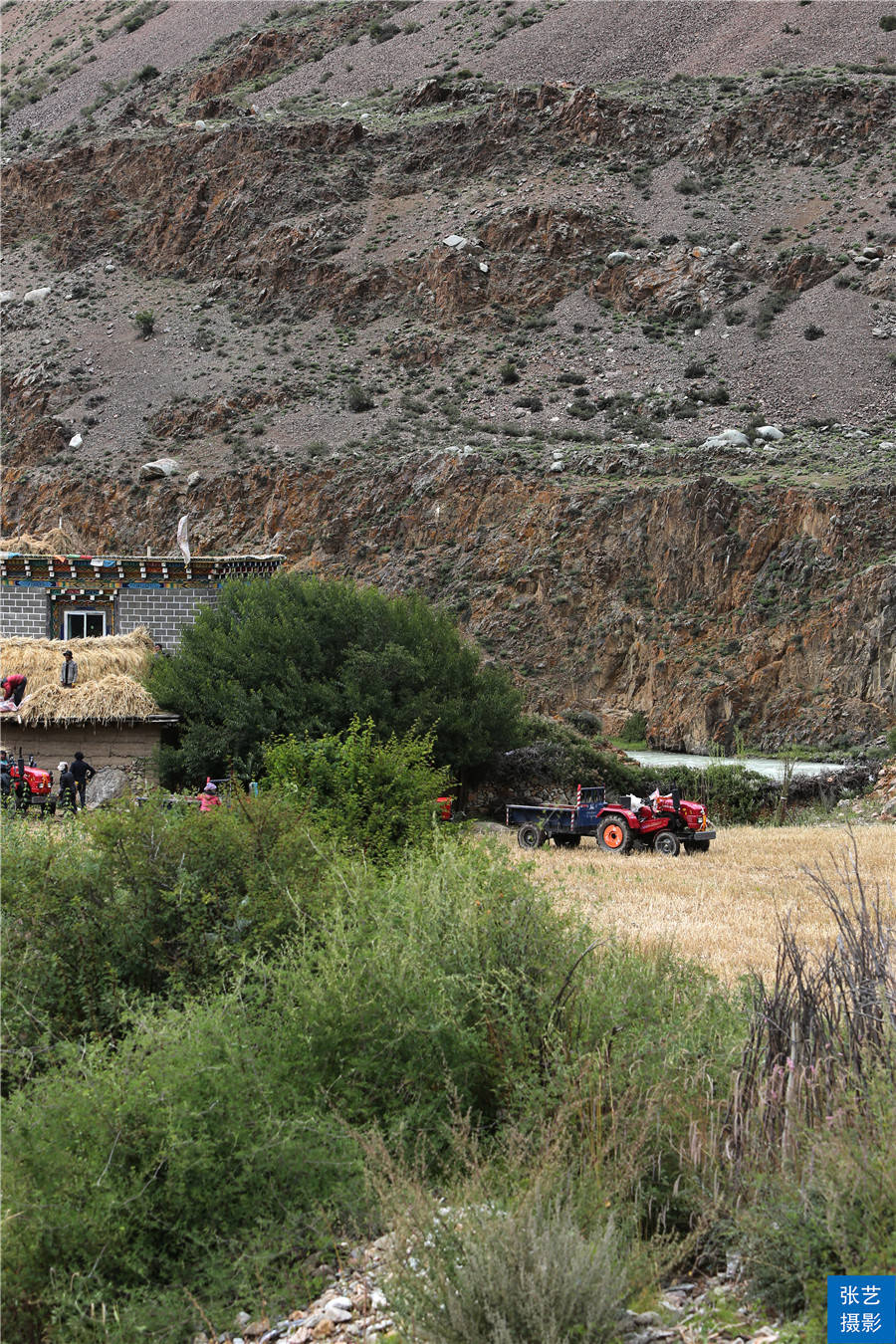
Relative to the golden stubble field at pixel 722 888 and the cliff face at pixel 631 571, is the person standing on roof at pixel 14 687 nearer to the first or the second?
the golden stubble field at pixel 722 888

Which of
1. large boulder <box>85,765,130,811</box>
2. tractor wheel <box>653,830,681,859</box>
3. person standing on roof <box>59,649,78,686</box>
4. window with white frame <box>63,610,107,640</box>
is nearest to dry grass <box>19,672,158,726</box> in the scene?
person standing on roof <box>59,649,78,686</box>

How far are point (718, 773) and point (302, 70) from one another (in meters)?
82.9

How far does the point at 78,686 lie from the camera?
80.2ft

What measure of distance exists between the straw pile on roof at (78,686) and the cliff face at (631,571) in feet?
83.3

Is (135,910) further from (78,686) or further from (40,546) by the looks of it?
(40,546)

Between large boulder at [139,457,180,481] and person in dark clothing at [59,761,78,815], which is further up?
large boulder at [139,457,180,481]

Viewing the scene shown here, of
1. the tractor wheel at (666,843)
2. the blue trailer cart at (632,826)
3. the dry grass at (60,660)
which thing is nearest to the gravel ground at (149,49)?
the dry grass at (60,660)

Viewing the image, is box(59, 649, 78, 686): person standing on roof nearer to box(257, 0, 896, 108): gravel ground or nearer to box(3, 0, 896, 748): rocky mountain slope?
box(3, 0, 896, 748): rocky mountain slope

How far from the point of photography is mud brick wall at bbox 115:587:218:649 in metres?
28.8

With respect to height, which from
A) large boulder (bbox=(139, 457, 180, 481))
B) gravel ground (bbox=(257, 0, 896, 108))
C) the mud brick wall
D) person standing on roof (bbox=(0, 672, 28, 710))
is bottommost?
person standing on roof (bbox=(0, 672, 28, 710))

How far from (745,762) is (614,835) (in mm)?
22257

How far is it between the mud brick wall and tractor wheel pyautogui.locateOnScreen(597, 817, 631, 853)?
11931 millimetres

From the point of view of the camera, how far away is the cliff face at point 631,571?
46438mm

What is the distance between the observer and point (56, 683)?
24.4 metres
